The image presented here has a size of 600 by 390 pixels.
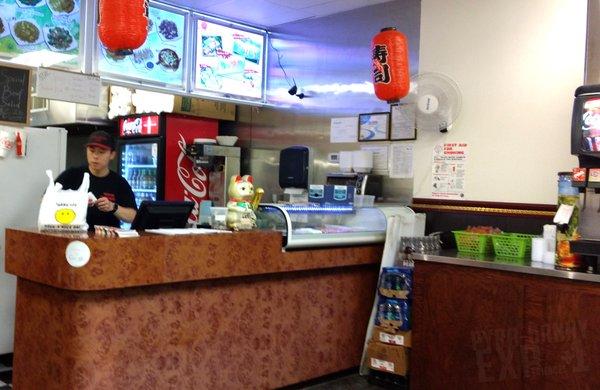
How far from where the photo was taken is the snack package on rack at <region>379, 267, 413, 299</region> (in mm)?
4277

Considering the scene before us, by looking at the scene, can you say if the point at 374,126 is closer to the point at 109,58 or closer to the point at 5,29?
the point at 109,58

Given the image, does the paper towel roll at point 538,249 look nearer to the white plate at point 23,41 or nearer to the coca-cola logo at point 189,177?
the coca-cola logo at point 189,177

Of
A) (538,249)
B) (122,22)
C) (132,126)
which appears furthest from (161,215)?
(132,126)

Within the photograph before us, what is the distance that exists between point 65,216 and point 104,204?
0.88 metres

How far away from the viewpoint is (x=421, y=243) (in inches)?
175

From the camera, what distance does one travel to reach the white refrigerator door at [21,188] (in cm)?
452

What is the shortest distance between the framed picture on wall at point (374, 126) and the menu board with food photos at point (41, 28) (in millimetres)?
2714

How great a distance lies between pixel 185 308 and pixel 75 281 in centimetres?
76

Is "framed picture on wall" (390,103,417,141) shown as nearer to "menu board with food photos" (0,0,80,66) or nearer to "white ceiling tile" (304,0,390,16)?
"white ceiling tile" (304,0,390,16)

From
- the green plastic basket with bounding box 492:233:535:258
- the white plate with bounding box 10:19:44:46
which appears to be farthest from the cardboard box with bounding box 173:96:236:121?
the green plastic basket with bounding box 492:233:535:258

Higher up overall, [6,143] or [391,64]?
[391,64]

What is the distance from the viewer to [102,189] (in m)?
4.46

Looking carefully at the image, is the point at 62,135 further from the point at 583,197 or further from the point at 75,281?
the point at 583,197

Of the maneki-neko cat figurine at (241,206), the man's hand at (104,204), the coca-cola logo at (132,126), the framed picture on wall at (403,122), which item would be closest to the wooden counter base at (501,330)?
the maneki-neko cat figurine at (241,206)
